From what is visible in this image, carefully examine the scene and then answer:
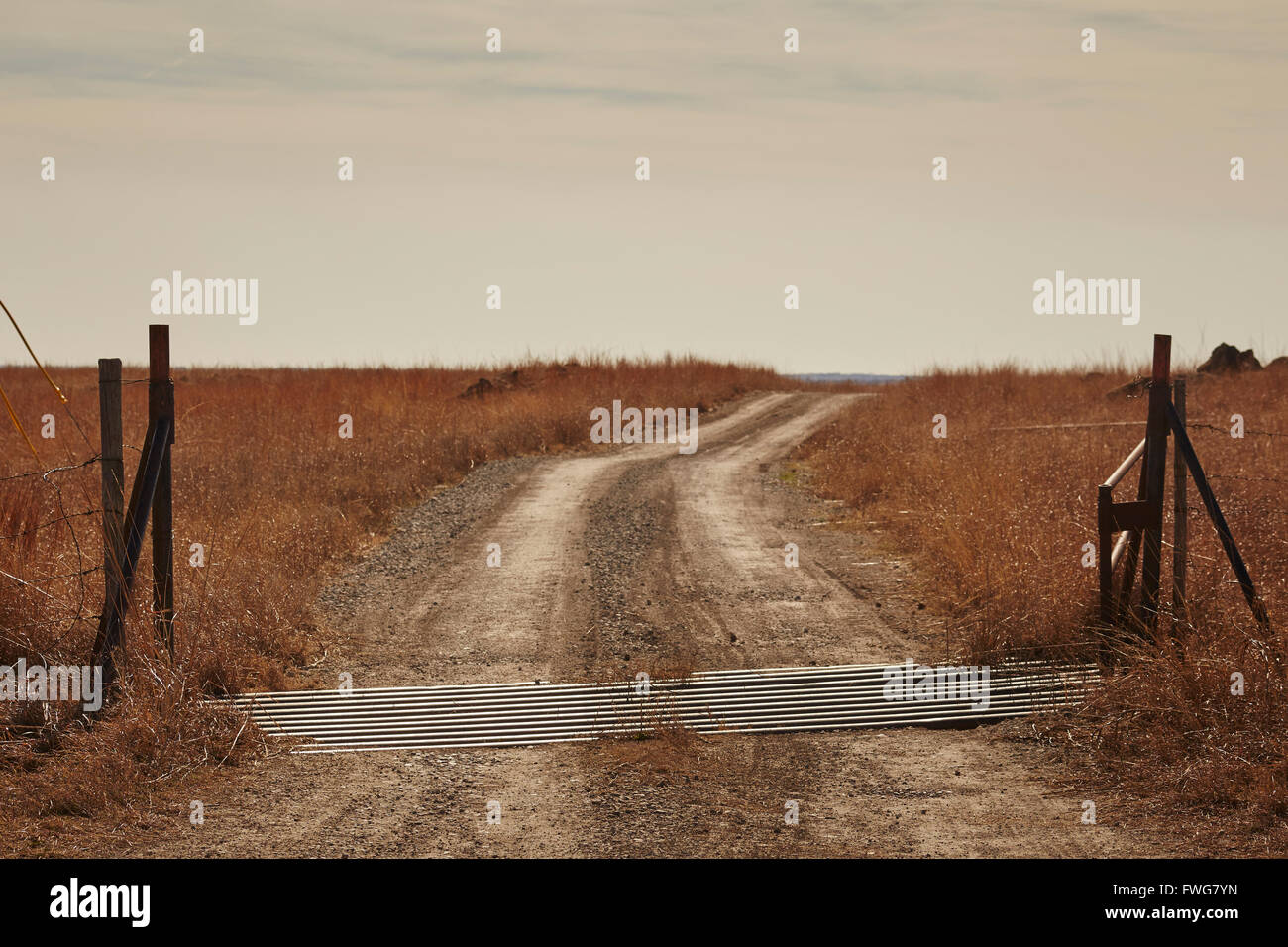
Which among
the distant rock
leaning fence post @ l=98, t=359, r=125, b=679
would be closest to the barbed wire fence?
leaning fence post @ l=98, t=359, r=125, b=679

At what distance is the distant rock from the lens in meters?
27.2

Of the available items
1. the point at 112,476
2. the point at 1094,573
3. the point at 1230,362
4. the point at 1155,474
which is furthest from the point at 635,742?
the point at 1230,362

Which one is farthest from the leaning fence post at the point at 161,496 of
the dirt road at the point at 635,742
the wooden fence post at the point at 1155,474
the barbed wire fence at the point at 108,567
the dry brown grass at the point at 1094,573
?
the wooden fence post at the point at 1155,474

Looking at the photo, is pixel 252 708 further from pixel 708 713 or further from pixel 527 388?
pixel 527 388

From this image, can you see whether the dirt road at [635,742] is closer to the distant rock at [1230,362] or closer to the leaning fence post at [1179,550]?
the leaning fence post at [1179,550]

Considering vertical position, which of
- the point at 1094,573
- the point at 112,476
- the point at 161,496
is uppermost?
the point at 112,476

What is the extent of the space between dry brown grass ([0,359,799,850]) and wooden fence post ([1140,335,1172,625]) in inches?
216

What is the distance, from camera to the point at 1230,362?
27562 millimetres

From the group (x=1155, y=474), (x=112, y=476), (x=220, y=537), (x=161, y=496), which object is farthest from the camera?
(x=220, y=537)

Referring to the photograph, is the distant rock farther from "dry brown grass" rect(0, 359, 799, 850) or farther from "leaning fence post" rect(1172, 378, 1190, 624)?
"leaning fence post" rect(1172, 378, 1190, 624)

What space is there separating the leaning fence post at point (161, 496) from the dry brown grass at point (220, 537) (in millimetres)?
113

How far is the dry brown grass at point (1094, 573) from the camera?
544 cm

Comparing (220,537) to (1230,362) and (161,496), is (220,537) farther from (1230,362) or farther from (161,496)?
(1230,362)

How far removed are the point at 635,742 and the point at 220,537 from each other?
534 centimetres
